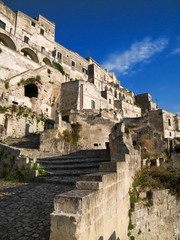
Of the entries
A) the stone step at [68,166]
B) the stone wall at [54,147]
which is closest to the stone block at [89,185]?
the stone step at [68,166]

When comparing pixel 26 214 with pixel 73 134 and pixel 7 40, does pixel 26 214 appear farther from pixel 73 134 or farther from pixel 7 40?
pixel 7 40

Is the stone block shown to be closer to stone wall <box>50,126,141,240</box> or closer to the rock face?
stone wall <box>50,126,141,240</box>

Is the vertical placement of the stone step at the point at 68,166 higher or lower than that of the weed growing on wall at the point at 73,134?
lower

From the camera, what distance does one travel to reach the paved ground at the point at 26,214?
10.7 ft

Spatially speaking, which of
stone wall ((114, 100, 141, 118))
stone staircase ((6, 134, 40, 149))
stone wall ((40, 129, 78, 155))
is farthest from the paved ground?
stone wall ((114, 100, 141, 118))

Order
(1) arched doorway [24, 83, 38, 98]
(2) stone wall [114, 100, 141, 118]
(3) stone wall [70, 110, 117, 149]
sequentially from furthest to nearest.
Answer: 1. (2) stone wall [114, 100, 141, 118]
2. (1) arched doorway [24, 83, 38, 98]
3. (3) stone wall [70, 110, 117, 149]

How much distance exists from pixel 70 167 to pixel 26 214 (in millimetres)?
4814

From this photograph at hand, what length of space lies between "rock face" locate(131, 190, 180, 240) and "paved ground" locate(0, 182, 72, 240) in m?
2.88

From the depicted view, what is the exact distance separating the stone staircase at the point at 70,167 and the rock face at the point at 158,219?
2548 mm

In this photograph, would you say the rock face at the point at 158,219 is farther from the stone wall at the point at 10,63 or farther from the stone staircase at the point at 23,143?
the stone wall at the point at 10,63

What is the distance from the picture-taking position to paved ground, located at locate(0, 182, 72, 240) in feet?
10.7

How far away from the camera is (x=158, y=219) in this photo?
6.87 metres

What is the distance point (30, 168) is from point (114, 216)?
5624 mm

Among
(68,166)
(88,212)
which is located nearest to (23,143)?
(68,166)
